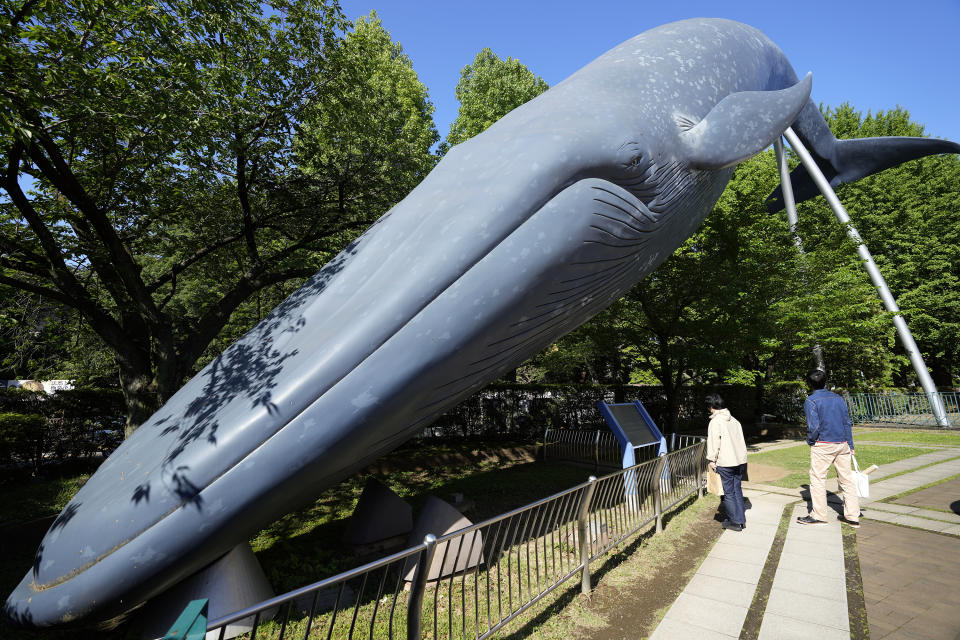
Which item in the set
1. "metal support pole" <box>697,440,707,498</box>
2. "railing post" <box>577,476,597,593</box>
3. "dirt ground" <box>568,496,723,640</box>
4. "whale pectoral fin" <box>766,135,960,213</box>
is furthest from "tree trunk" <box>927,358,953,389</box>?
"railing post" <box>577,476,597,593</box>

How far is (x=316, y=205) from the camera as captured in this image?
9.88 metres

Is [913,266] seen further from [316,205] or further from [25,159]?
[25,159]

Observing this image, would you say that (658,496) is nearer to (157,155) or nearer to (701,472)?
(701,472)

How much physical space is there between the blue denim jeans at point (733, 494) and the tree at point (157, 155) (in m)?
7.67

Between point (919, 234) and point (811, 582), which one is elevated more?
point (919, 234)

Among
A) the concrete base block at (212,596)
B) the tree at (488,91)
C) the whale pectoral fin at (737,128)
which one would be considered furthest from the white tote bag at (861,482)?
the tree at (488,91)

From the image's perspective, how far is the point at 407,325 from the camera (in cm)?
298

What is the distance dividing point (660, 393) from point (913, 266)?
50.8ft

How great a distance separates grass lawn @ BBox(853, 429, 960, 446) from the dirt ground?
429 inches

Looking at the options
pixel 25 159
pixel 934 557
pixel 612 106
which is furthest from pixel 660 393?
pixel 25 159

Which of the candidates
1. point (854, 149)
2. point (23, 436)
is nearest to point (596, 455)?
point (854, 149)

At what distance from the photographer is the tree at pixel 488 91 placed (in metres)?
16.4

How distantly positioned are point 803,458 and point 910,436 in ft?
19.5

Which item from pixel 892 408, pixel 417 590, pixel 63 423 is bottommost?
Answer: pixel 417 590
